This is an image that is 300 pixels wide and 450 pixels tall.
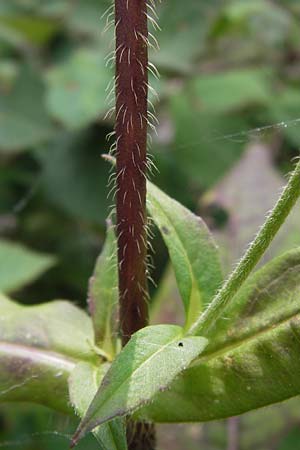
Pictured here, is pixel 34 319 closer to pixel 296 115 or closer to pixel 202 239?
pixel 202 239

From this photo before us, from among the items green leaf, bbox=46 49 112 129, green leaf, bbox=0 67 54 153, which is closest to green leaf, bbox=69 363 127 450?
green leaf, bbox=46 49 112 129

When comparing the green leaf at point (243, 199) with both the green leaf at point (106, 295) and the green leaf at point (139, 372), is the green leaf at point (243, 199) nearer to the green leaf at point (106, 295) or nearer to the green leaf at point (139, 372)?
the green leaf at point (106, 295)

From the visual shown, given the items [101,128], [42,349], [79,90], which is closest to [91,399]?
[42,349]

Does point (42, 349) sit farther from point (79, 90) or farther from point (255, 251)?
point (79, 90)

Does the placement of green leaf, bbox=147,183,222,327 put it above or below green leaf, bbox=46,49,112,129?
above

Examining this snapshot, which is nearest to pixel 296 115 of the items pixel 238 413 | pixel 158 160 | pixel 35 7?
pixel 158 160

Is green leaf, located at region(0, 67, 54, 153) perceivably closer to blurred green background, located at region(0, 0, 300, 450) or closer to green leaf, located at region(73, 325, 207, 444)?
blurred green background, located at region(0, 0, 300, 450)
